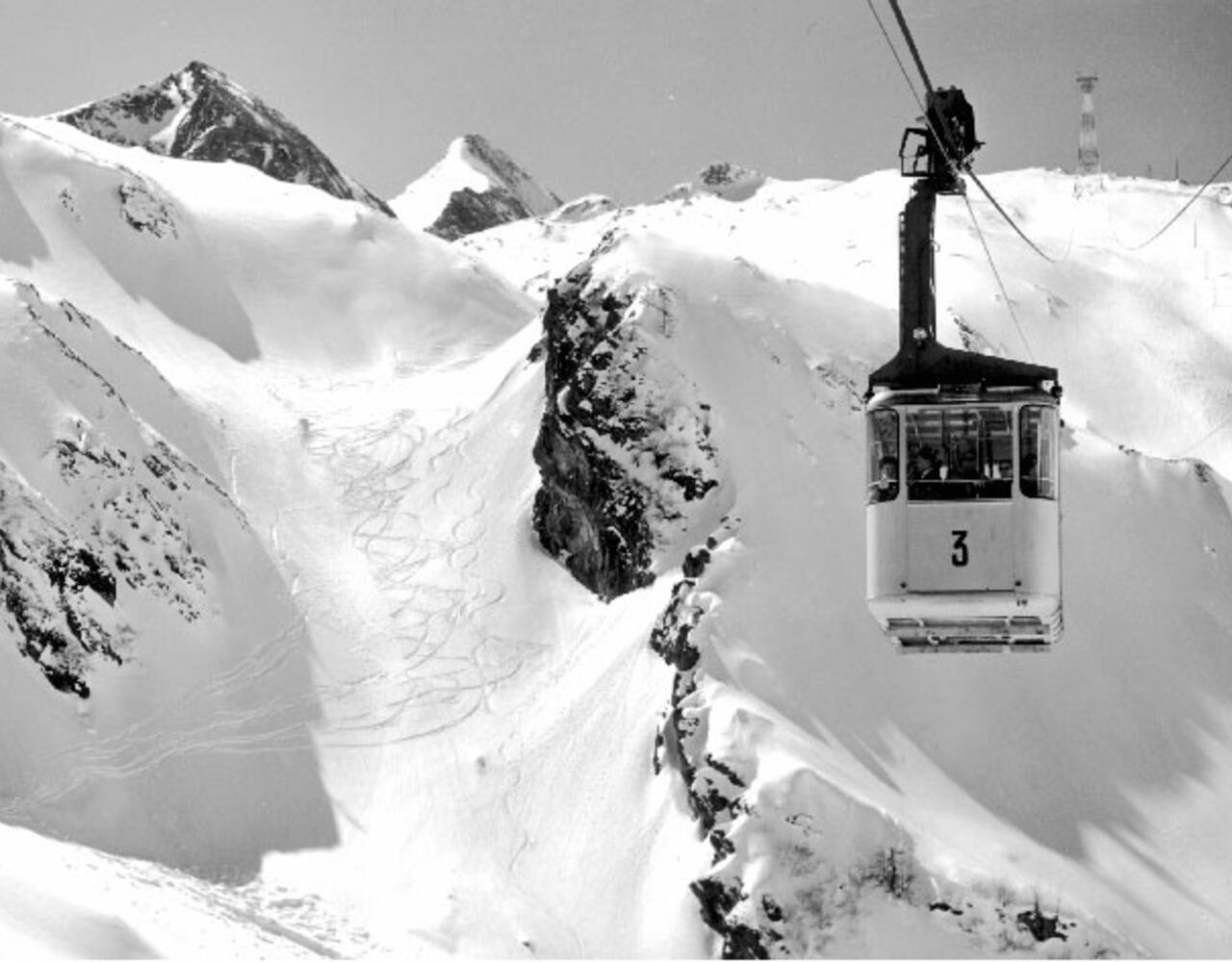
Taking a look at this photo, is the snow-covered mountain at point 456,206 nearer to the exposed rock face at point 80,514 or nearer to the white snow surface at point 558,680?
the white snow surface at point 558,680

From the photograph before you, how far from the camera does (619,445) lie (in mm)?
64500

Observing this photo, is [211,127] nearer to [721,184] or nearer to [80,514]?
[721,184]

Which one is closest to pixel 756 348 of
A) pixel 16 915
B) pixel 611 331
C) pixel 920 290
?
pixel 611 331

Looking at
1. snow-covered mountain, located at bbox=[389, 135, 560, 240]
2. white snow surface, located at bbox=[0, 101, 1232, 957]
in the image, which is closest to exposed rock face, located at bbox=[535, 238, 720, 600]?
white snow surface, located at bbox=[0, 101, 1232, 957]

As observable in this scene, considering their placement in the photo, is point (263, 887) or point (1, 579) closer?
point (263, 887)

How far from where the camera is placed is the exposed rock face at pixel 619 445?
6300 centimetres

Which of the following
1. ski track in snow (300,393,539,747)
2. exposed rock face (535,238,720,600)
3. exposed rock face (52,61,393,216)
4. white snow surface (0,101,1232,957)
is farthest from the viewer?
exposed rock face (52,61,393,216)

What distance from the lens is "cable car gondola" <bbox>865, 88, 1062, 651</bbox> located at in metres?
27.9

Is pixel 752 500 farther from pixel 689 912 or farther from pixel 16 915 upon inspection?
pixel 16 915

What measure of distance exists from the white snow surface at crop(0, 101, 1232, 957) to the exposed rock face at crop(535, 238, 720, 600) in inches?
20.9

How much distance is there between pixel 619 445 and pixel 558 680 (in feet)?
24.9

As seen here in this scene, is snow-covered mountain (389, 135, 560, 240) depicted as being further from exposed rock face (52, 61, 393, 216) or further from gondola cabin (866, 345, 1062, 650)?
gondola cabin (866, 345, 1062, 650)

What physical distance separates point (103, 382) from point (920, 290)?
42.4 metres

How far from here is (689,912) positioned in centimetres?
5028
